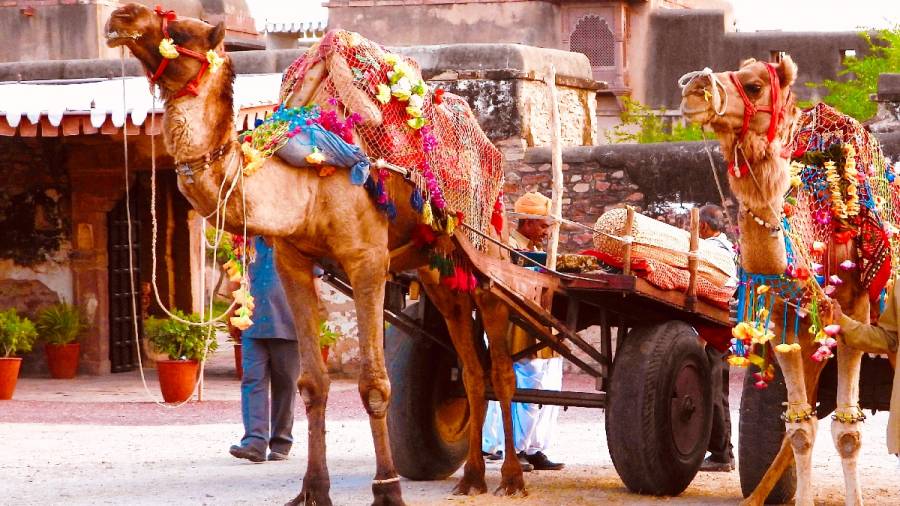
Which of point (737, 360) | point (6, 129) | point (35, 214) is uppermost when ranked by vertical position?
point (6, 129)

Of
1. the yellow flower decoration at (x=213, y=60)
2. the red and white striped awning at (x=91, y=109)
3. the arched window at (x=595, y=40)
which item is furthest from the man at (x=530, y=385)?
the arched window at (x=595, y=40)

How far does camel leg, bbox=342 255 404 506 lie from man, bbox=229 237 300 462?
2019mm

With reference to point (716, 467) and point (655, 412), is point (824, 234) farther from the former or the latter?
point (716, 467)

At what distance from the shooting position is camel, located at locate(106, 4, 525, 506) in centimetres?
700

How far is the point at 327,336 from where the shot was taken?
48.6 feet

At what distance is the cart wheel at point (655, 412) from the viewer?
8266 mm

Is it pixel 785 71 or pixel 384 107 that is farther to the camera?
pixel 384 107

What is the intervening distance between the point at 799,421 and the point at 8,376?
8.64 m

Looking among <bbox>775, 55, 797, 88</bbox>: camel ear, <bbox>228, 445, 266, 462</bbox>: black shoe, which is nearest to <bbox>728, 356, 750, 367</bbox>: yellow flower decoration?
<bbox>775, 55, 797, 88</bbox>: camel ear

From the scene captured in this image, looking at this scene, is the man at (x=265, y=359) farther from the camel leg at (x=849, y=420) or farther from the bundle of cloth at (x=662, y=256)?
the camel leg at (x=849, y=420)

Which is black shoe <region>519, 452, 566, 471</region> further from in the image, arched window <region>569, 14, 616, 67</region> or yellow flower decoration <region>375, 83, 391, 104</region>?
arched window <region>569, 14, 616, 67</region>

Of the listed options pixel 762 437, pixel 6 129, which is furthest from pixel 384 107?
pixel 6 129

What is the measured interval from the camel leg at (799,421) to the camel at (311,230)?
1794 millimetres

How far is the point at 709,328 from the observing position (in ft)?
30.5
